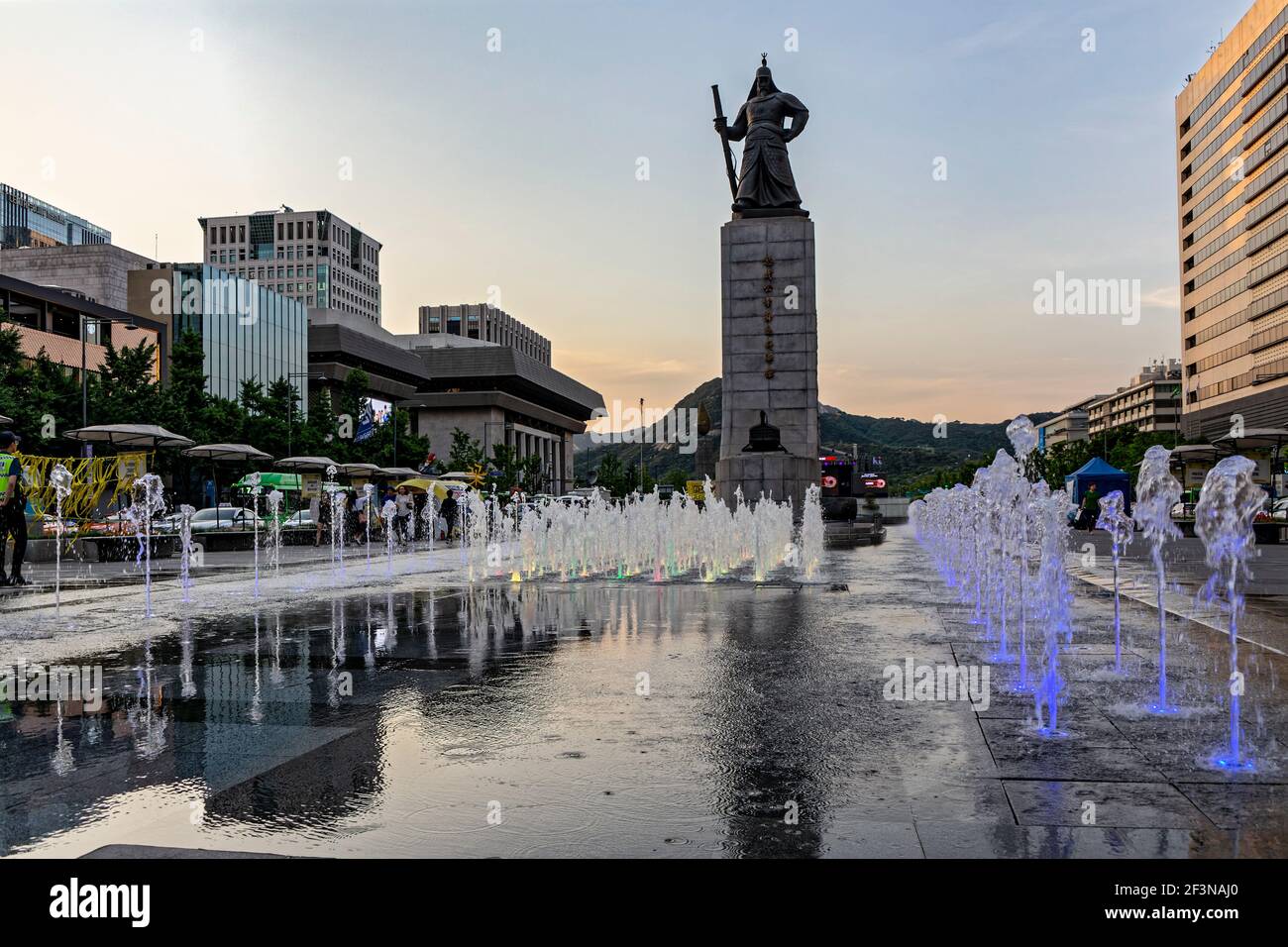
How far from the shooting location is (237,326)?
76312 mm

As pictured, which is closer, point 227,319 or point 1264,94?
point 1264,94

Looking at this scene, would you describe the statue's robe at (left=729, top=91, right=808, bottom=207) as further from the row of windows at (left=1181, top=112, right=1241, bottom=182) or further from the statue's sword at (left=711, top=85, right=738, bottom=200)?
the row of windows at (left=1181, top=112, right=1241, bottom=182)

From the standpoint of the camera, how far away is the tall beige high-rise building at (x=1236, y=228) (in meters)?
71.3

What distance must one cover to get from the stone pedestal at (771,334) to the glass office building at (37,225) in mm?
104200

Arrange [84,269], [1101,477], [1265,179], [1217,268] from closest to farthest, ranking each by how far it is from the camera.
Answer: [1101,477] < [84,269] < [1265,179] < [1217,268]

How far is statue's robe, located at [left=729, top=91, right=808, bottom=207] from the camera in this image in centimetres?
3241

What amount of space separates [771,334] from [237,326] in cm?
5795

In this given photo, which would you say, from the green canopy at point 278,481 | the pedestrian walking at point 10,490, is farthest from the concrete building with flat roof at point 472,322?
the pedestrian walking at point 10,490

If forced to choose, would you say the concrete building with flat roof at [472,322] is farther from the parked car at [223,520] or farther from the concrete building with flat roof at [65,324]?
the parked car at [223,520]

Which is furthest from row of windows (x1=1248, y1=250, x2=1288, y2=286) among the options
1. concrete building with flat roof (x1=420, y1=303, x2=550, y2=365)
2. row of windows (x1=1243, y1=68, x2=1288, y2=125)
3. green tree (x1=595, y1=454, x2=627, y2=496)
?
concrete building with flat roof (x1=420, y1=303, x2=550, y2=365)

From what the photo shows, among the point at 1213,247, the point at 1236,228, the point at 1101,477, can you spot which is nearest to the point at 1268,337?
the point at 1236,228

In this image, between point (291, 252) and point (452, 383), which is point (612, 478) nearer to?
point (452, 383)

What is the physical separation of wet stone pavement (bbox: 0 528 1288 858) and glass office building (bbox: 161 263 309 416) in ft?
221

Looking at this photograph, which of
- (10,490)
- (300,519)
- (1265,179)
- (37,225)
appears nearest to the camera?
(10,490)
